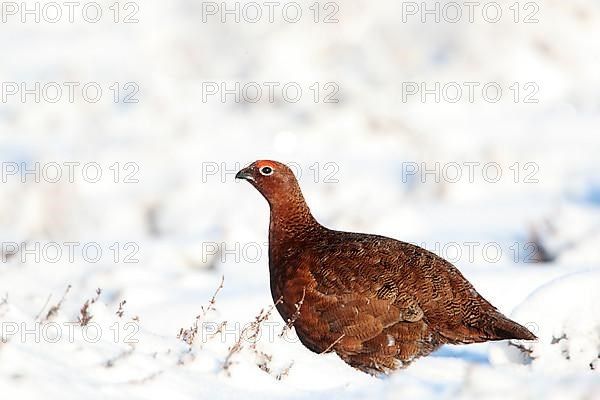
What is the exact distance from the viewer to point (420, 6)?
71.8 ft

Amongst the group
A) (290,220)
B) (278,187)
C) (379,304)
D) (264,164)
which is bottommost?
(379,304)

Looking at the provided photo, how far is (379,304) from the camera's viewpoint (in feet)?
16.0

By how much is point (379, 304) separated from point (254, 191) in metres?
7.56

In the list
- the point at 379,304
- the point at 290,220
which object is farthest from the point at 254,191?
the point at 379,304

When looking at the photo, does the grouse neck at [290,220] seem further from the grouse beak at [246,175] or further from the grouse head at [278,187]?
the grouse beak at [246,175]

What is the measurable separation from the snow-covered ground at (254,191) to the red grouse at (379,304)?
0.47 feet

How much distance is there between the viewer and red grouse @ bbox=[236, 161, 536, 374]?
16.0 ft

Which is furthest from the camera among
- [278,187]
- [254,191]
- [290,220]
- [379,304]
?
[254,191]

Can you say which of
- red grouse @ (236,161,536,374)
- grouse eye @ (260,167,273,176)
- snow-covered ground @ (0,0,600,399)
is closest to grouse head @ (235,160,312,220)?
grouse eye @ (260,167,273,176)

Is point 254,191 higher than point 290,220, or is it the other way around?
point 254,191

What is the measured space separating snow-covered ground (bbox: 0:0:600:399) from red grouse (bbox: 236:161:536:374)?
0.47ft

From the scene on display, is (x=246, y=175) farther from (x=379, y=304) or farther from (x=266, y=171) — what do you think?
(x=379, y=304)

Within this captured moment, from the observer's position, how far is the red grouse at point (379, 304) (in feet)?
16.0

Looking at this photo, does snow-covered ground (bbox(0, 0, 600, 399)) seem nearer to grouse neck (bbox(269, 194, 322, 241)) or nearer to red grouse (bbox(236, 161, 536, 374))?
red grouse (bbox(236, 161, 536, 374))
